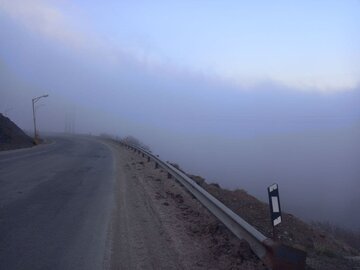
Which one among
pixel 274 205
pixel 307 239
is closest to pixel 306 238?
pixel 307 239

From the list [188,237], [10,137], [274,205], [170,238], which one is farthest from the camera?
[10,137]

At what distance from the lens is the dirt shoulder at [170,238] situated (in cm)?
706

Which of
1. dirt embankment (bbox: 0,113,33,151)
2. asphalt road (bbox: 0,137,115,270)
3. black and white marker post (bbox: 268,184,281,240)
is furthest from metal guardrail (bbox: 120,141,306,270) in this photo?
dirt embankment (bbox: 0,113,33,151)

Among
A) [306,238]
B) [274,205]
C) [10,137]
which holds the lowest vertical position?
[306,238]

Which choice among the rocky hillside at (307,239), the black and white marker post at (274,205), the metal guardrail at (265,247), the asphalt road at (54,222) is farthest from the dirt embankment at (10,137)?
the black and white marker post at (274,205)

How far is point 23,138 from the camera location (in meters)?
53.3

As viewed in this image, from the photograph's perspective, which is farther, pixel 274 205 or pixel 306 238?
pixel 306 238

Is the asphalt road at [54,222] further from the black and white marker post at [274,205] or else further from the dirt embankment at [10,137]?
the dirt embankment at [10,137]

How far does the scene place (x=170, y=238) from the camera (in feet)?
28.3

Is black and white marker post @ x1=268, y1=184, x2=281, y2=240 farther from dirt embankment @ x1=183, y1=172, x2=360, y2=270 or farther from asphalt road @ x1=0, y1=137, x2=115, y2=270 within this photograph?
asphalt road @ x1=0, y1=137, x2=115, y2=270

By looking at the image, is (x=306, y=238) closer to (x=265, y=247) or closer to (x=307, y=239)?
(x=307, y=239)

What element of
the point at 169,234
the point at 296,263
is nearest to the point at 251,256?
the point at 296,263

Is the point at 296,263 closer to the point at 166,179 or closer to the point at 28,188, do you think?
the point at 28,188

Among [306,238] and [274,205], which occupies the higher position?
[274,205]
